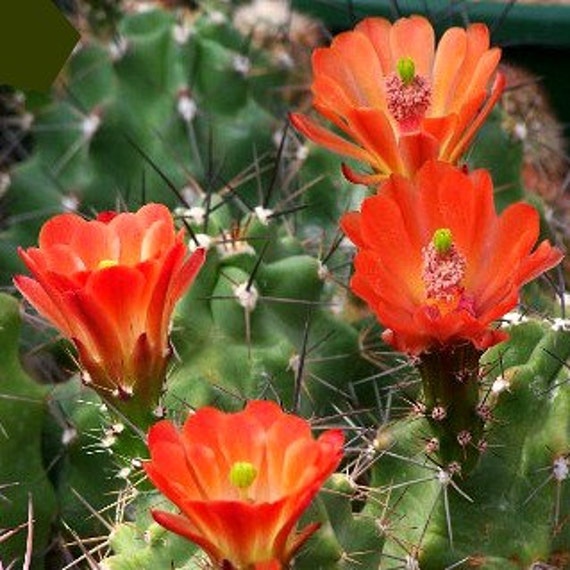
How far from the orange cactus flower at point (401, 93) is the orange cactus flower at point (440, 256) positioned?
65mm

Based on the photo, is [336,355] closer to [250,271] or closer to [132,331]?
[250,271]

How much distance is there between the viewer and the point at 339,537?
1143 millimetres

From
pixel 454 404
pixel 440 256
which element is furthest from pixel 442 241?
pixel 454 404

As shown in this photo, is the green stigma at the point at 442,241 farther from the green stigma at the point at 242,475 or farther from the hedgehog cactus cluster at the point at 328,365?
the green stigma at the point at 242,475

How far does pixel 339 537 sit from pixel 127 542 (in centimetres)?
14

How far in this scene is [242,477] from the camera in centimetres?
90

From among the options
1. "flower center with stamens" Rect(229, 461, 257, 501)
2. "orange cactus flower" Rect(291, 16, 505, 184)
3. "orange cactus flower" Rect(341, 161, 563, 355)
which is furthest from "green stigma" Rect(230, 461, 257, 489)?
"orange cactus flower" Rect(291, 16, 505, 184)

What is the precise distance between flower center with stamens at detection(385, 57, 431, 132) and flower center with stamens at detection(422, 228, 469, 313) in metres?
0.13

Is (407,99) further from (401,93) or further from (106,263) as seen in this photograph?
(106,263)

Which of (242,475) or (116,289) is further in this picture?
(116,289)

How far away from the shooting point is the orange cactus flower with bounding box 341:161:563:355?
1021 millimetres

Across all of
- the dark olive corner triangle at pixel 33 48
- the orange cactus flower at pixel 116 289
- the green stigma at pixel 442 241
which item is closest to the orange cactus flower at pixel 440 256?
the green stigma at pixel 442 241

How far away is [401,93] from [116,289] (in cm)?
27

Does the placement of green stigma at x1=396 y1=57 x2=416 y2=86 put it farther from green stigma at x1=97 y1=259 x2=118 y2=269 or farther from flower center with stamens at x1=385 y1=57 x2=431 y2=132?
green stigma at x1=97 y1=259 x2=118 y2=269
